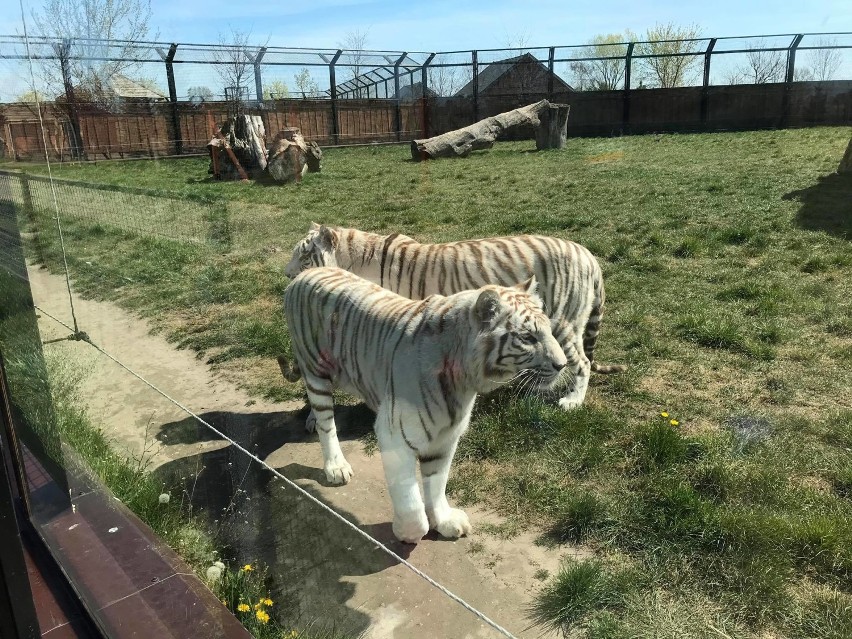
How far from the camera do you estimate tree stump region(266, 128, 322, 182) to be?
8.49 ft

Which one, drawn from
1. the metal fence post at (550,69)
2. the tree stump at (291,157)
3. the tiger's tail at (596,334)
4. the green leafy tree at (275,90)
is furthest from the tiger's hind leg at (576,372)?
the green leafy tree at (275,90)

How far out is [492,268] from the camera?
9.24 ft

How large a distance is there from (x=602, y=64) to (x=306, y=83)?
39.7 inches

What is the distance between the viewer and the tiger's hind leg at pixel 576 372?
8.84 feet

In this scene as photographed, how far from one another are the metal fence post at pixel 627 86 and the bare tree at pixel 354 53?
0.84 metres

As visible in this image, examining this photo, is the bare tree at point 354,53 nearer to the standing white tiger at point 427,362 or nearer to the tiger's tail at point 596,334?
the standing white tiger at point 427,362

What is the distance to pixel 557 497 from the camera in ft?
6.88

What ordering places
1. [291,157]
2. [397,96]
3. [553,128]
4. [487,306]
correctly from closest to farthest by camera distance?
[487,306] < [397,96] < [291,157] < [553,128]

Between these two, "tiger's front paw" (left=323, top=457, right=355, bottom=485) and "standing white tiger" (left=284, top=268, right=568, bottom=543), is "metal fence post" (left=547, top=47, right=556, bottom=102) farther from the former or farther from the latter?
"tiger's front paw" (left=323, top=457, right=355, bottom=485)

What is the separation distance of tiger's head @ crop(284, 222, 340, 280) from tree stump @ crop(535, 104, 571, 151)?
3.84 ft

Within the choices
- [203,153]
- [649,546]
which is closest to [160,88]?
[203,153]

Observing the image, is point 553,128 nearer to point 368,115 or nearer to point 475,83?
point 475,83

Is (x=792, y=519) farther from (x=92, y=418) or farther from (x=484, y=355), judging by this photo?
(x=92, y=418)

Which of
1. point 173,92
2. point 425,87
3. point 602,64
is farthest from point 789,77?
point 173,92
